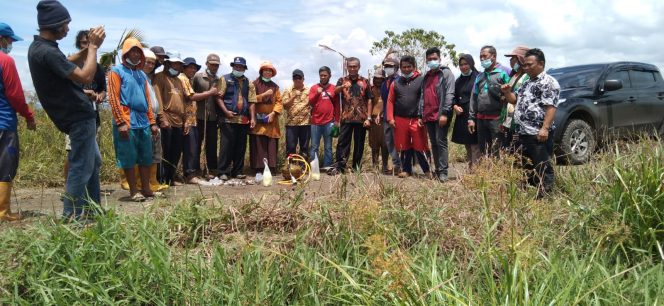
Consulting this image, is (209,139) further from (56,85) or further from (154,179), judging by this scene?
(56,85)

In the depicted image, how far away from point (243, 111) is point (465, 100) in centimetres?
291

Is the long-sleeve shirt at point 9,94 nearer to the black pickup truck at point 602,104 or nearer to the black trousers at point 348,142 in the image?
the black trousers at point 348,142

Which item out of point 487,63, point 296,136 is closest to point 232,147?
point 296,136

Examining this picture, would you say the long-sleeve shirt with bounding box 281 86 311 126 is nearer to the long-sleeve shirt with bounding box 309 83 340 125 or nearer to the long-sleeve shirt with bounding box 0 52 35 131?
the long-sleeve shirt with bounding box 309 83 340 125

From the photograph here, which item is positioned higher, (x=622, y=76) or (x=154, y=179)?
(x=622, y=76)

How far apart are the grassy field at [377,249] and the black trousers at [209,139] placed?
359 cm

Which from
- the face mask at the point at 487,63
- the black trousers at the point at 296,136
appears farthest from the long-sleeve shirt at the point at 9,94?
the face mask at the point at 487,63

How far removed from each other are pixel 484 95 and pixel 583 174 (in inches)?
67.0

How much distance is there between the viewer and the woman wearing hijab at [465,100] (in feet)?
22.5

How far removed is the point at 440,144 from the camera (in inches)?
272

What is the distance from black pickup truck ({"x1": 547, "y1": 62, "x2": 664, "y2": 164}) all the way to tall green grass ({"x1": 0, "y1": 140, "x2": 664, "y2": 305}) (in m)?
3.78

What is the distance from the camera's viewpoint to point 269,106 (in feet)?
24.9

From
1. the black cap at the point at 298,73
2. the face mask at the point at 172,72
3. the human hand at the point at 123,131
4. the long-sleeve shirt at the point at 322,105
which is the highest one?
the black cap at the point at 298,73

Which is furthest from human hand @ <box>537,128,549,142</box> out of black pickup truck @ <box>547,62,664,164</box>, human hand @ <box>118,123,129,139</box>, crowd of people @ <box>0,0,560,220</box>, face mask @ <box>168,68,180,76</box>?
face mask @ <box>168,68,180,76</box>
